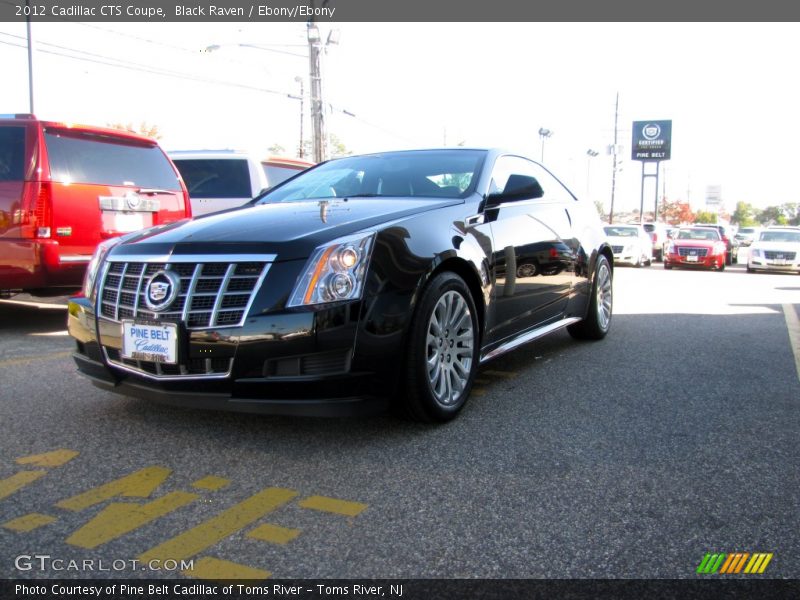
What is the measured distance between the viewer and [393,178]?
456cm

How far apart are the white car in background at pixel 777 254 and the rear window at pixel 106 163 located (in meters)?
17.3

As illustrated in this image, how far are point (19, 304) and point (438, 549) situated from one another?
7.76m

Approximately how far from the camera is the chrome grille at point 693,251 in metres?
20.7

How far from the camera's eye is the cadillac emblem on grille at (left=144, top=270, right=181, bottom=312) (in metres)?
3.12

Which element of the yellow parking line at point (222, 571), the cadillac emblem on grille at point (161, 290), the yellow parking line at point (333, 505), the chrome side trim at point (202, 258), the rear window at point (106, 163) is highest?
the rear window at point (106, 163)

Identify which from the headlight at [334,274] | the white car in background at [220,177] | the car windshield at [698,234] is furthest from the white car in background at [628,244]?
the headlight at [334,274]

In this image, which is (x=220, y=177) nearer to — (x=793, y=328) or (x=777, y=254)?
(x=793, y=328)

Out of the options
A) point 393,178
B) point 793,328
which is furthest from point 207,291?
point 793,328

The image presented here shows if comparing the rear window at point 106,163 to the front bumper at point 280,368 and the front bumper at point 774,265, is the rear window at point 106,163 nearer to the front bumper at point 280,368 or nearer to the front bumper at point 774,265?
the front bumper at point 280,368

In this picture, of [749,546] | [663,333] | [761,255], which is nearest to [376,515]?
[749,546]

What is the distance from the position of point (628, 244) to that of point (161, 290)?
790 inches

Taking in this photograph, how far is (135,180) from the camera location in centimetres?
689

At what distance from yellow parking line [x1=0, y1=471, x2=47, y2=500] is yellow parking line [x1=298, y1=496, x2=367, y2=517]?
115 centimetres

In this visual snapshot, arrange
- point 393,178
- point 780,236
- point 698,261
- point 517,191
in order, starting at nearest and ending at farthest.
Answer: point 517,191, point 393,178, point 780,236, point 698,261
